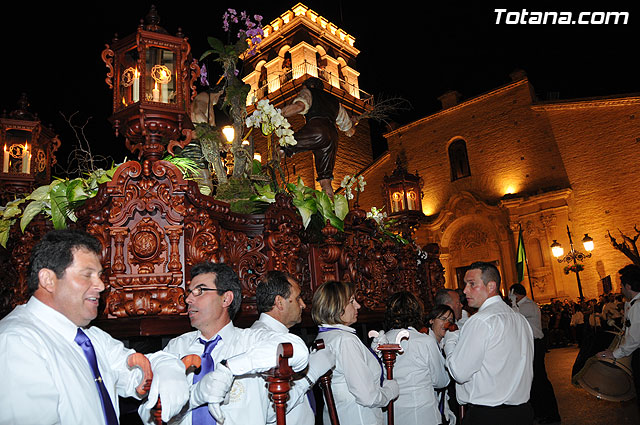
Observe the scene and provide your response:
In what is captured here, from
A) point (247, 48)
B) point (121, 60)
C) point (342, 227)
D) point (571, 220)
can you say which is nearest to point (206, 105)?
point (247, 48)

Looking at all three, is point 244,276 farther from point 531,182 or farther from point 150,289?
point 531,182

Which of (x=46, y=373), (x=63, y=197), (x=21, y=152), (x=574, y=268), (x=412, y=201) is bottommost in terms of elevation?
(x=46, y=373)

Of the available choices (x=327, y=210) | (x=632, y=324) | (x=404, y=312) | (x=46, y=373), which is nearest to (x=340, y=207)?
(x=327, y=210)

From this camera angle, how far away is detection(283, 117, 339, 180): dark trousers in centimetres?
513

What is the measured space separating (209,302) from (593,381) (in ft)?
22.4

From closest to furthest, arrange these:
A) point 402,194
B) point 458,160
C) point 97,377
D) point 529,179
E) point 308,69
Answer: point 97,377 < point 402,194 < point 529,179 < point 458,160 < point 308,69

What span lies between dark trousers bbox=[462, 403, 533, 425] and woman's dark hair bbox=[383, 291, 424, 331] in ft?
2.83

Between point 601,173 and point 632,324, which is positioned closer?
point 632,324

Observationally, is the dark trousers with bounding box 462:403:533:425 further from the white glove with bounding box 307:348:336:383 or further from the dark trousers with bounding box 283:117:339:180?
the dark trousers with bounding box 283:117:339:180

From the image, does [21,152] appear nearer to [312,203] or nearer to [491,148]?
[312,203]

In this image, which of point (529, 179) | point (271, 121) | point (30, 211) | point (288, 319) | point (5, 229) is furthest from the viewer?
point (529, 179)

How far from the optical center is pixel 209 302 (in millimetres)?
2830

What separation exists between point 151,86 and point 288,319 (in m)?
1.97

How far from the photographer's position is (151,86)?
3.61 m
